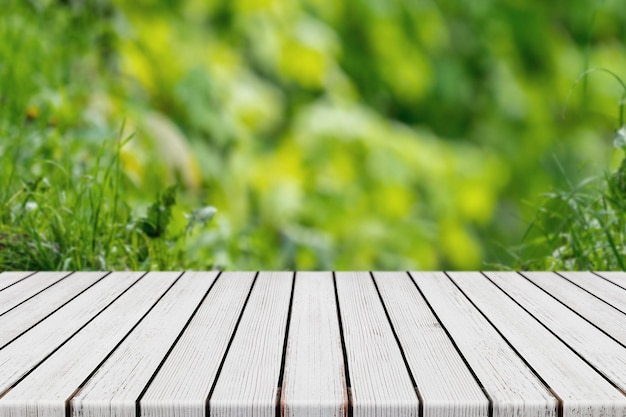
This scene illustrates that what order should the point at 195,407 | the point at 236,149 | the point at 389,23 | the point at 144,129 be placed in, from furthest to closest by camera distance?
the point at 389,23, the point at 236,149, the point at 144,129, the point at 195,407

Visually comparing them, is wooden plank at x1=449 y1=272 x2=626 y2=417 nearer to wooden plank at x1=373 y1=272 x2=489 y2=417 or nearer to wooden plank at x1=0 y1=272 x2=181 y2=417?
wooden plank at x1=373 y1=272 x2=489 y2=417

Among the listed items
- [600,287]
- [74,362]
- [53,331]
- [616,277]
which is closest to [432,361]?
[74,362]

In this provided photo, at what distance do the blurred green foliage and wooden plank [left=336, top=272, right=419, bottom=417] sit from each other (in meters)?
0.84

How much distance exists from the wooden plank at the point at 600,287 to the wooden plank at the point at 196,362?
0.75 meters

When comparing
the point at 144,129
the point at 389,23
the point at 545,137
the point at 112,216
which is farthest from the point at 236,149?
the point at 545,137

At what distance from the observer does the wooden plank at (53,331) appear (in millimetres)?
1290

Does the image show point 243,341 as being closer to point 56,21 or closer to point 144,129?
point 144,129

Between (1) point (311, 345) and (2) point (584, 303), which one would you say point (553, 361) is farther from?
(2) point (584, 303)

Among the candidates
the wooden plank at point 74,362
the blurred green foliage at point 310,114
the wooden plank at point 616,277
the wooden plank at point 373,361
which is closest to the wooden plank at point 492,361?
the wooden plank at point 373,361

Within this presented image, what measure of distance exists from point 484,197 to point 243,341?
2.97 m

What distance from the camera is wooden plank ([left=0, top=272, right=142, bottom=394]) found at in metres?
1.29

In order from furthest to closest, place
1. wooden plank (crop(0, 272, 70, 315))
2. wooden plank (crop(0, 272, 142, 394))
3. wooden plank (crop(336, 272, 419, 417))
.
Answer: wooden plank (crop(0, 272, 70, 315))
wooden plank (crop(0, 272, 142, 394))
wooden plank (crop(336, 272, 419, 417))

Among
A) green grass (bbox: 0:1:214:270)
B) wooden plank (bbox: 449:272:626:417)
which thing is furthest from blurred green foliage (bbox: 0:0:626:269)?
wooden plank (bbox: 449:272:626:417)

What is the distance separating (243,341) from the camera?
1.43 metres
